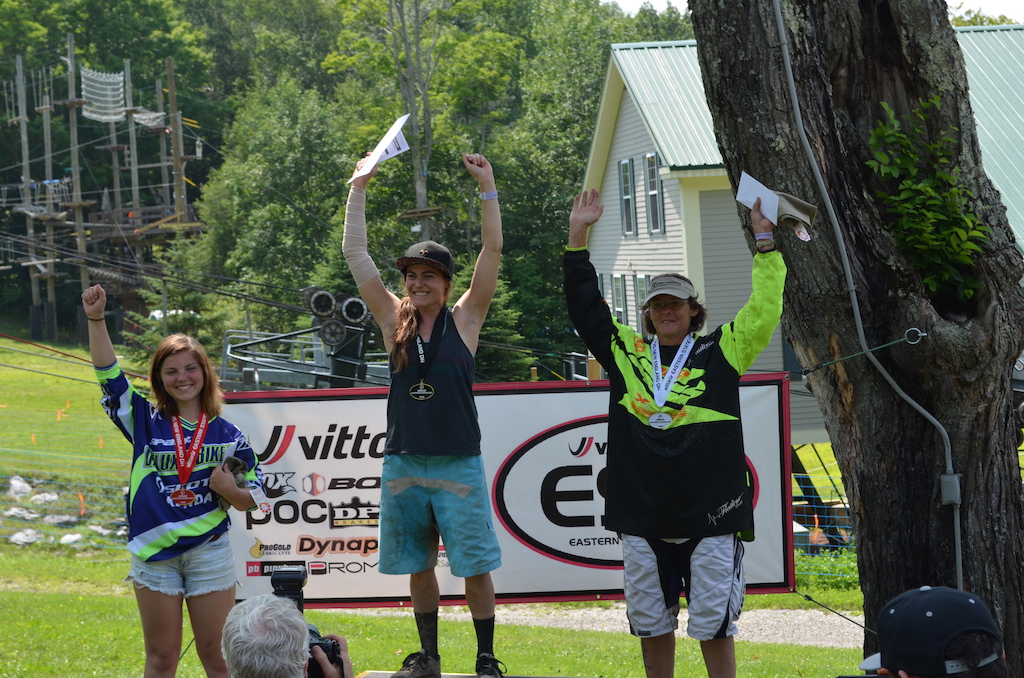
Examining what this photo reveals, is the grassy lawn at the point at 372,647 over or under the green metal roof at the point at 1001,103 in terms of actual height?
under

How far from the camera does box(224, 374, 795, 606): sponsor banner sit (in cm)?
570

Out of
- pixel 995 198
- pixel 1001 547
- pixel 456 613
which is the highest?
pixel 995 198

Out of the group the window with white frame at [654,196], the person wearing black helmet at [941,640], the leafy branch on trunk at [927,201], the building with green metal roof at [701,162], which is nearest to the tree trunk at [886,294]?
the leafy branch on trunk at [927,201]

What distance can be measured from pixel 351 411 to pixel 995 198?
344 centimetres

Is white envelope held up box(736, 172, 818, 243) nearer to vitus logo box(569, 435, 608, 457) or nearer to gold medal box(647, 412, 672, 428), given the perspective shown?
gold medal box(647, 412, 672, 428)

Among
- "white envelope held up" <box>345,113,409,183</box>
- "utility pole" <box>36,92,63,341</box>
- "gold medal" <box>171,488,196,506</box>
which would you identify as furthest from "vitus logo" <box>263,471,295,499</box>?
"utility pole" <box>36,92,63,341</box>

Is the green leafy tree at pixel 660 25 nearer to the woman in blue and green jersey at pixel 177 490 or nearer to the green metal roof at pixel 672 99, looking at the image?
the green metal roof at pixel 672 99

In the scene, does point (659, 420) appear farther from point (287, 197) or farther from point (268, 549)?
point (287, 197)

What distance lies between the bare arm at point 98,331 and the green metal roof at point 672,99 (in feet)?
53.7

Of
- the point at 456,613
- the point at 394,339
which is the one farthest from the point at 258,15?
the point at 394,339

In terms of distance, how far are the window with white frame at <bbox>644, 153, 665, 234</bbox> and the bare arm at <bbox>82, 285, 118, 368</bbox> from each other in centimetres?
1874

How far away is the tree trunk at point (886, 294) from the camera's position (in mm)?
4086

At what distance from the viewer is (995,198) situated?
428 cm

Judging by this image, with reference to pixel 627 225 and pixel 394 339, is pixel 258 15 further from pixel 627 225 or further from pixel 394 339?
pixel 394 339
